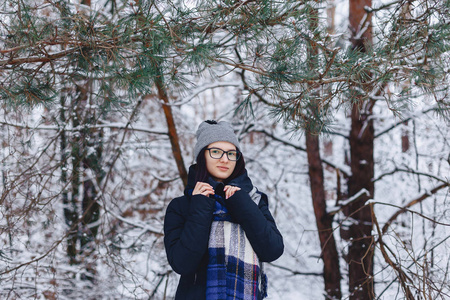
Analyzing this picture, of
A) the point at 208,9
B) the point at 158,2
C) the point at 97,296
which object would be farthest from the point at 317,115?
the point at 97,296

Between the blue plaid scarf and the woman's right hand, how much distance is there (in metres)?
0.07

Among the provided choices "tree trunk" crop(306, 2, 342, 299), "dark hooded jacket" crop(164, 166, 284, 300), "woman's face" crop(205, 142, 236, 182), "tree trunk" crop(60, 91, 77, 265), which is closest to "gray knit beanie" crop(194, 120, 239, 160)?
"woman's face" crop(205, 142, 236, 182)

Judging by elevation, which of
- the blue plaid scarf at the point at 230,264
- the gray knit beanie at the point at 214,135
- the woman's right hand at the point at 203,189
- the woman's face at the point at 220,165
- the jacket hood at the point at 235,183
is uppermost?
the gray knit beanie at the point at 214,135

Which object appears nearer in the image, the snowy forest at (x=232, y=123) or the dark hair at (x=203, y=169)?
the dark hair at (x=203, y=169)

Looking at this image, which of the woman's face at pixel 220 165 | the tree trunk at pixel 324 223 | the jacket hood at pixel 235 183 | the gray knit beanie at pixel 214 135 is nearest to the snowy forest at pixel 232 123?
the tree trunk at pixel 324 223

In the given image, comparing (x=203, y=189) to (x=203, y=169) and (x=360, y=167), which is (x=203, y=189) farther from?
(x=360, y=167)

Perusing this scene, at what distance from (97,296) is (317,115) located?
9.50 ft

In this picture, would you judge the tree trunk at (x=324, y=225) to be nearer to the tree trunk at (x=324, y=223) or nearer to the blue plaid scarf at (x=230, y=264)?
the tree trunk at (x=324, y=223)

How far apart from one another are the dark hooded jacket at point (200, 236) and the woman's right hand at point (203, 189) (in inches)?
1.3

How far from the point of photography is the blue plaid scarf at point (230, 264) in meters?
1.65

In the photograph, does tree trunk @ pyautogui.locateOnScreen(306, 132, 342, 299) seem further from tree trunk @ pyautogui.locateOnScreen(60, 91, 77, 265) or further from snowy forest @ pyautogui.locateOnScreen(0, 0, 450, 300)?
tree trunk @ pyautogui.locateOnScreen(60, 91, 77, 265)

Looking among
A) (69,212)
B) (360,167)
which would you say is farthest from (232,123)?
(69,212)

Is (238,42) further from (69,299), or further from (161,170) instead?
(161,170)

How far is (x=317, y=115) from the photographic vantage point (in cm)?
237
